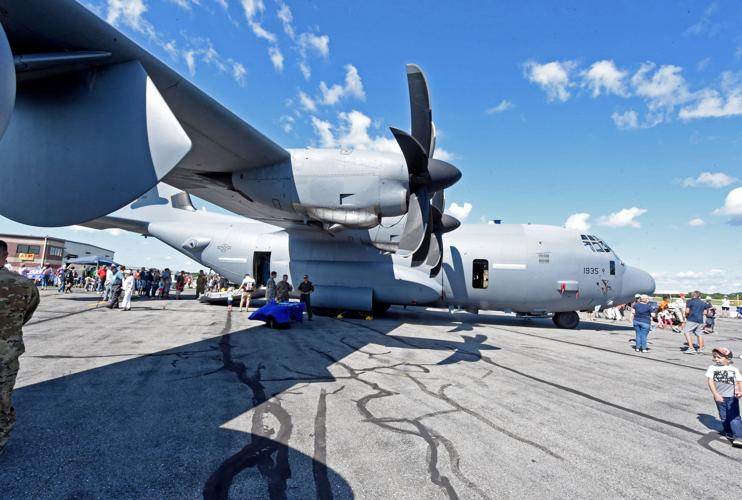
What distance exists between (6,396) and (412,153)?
6420mm

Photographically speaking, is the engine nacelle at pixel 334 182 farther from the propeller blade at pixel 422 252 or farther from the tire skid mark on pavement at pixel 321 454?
the tire skid mark on pavement at pixel 321 454

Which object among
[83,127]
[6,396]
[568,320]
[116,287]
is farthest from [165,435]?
[568,320]

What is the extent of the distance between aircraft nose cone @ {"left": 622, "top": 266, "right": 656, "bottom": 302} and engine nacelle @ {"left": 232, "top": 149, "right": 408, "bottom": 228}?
10.8m

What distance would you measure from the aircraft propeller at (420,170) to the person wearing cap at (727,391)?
15.8 feet

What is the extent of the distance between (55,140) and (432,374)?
6029mm

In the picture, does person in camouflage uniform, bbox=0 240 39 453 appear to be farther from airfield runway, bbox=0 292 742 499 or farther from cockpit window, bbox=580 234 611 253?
cockpit window, bbox=580 234 611 253

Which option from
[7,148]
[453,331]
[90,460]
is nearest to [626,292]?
[453,331]

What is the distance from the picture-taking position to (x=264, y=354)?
21.6 ft

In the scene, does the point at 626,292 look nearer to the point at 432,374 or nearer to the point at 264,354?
the point at 432,374

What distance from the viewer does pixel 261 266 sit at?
49.4 ft

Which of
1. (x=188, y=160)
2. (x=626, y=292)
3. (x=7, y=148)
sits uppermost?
(x=188, y=160)

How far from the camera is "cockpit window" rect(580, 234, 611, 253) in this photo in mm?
12928

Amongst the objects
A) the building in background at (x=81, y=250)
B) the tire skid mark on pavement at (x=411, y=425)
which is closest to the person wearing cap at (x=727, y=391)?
the tire skid mark on pavement at (x=411, y=425)

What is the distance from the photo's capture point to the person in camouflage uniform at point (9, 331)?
285cm
